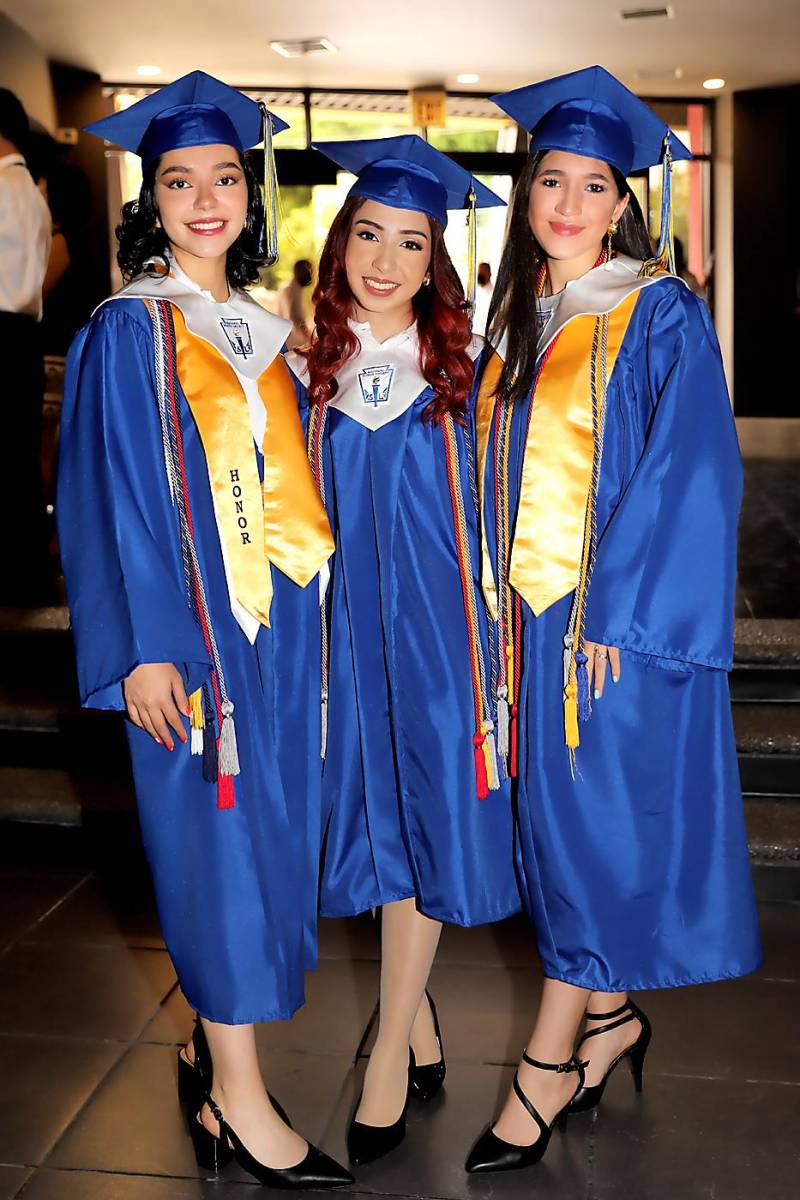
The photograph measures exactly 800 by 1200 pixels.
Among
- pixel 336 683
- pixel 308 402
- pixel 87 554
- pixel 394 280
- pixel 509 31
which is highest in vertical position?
pixel 509 31

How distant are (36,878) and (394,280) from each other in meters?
2.09

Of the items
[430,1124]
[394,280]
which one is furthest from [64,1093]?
[394,280]

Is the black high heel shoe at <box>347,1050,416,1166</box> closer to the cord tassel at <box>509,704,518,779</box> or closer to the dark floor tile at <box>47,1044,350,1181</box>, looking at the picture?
the dark floor tile at <box>47,1044,350,1181</box>

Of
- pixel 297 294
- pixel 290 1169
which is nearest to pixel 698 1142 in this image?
pixel 290 1169

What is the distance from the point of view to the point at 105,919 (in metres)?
3.19

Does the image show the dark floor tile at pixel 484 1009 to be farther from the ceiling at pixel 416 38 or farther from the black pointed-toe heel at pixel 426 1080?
the ceiling at pixel 416 38

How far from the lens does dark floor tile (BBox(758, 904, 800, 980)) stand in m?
2.89

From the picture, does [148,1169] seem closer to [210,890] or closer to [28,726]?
[210,890]

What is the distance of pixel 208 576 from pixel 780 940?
1824 millimetres

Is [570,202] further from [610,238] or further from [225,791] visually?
[225,791]

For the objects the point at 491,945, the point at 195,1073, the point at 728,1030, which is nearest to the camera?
the point at 195,1073

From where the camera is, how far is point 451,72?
10820 mm

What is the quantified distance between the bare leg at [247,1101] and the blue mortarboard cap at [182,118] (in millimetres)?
1382

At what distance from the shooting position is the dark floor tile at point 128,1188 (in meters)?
2.07
